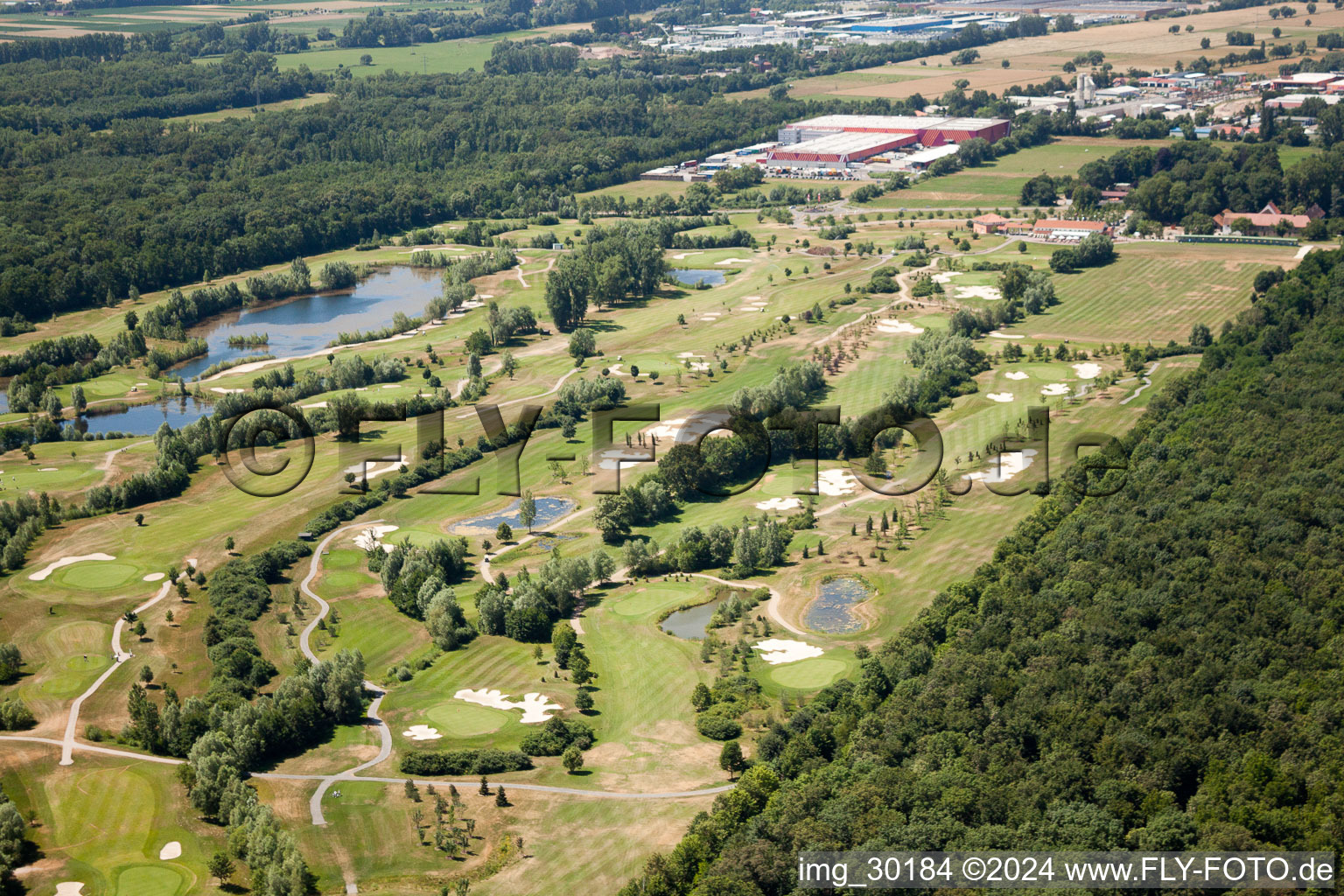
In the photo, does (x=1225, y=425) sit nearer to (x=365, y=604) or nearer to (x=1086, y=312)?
(x=1086, y=312)

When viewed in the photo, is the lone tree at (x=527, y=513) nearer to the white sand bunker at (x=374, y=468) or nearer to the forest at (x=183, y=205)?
the white sand bunker at (x=374, y=468)

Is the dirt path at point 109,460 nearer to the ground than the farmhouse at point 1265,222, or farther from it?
nearer to the ground

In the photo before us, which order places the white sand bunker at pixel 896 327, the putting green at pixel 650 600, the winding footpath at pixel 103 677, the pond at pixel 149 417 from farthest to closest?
the white sand bunker at pixel 896 327
the pond at pixel 149 417
the putting green at pixel 650 600
the winding footpath at pixel 103 677

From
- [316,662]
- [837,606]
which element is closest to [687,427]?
[837,606]

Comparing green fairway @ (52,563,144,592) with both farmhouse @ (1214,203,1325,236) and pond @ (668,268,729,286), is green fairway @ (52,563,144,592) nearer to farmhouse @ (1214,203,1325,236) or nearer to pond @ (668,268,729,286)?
pond @ (668,268,729,286)

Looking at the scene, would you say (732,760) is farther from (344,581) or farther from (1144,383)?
(1144,383)

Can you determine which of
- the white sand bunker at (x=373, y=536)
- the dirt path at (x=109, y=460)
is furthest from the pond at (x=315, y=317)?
the white sand bunker at (x=373, y=536)

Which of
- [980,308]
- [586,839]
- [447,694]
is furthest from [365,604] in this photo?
[980,308]
